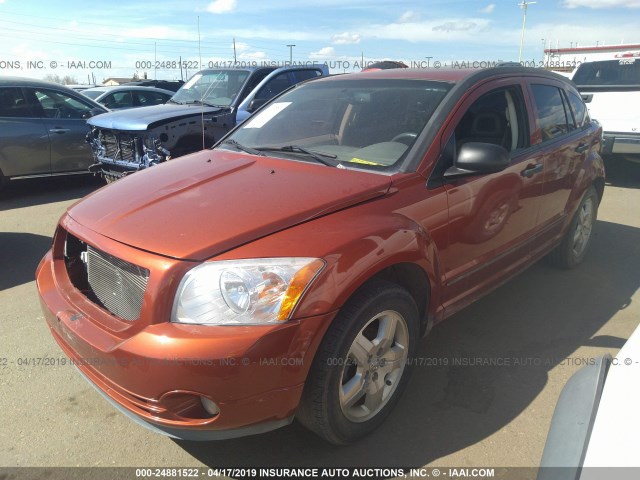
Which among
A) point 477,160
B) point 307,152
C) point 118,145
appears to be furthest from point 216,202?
point 118,145

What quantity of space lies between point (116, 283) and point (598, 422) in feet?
6.33

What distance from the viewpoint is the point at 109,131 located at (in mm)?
6730

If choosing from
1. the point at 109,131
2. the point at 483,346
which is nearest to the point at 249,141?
the point at 483,346

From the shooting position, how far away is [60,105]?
7754 mm

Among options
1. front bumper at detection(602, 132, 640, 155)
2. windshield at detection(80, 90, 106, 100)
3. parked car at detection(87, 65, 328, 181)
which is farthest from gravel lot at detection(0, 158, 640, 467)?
windshield at detection(80, 90, 106, 100)

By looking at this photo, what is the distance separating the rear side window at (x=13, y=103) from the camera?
7125 millimetres

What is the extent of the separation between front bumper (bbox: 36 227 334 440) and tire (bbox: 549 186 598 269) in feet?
10.6

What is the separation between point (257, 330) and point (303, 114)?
207 centimetres

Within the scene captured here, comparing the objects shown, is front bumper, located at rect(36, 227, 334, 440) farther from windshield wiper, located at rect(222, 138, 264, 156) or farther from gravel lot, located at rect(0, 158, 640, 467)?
windshield wiper, located at rect(222, 138, 264, 156)

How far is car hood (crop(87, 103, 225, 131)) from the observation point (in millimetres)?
6305

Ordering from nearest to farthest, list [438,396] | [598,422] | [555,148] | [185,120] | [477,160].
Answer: [598,422], [477,160], [438,396], [555,148], [185,120]

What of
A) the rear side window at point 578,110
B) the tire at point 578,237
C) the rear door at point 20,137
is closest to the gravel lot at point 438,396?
the tire at point 578,237

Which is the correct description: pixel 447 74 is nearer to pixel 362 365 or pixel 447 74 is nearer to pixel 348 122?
pixel 348 122

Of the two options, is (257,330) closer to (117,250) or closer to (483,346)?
(117,250)
